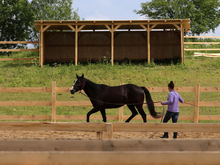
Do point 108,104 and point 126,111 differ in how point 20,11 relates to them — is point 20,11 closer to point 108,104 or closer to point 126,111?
point 126,111

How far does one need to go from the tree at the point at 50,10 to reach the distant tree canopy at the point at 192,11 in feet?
33.3

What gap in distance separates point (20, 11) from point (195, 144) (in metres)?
37.4

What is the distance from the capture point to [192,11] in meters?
38.3

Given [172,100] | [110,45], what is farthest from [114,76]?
[172,100]

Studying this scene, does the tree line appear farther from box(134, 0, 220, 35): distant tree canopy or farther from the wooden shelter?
the wooden shelter

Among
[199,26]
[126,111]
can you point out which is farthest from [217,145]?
[199,26]

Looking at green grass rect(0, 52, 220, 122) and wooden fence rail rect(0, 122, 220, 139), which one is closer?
wooden fence rail rect(0, 122, 220, 139)

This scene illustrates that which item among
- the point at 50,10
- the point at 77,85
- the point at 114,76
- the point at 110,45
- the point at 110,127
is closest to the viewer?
the point at 110,127

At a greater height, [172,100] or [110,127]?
[172,100]

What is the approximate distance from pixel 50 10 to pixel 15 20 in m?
4.89

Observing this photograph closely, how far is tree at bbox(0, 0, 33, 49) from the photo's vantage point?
120ft

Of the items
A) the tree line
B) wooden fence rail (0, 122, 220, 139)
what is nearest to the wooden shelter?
the tree line

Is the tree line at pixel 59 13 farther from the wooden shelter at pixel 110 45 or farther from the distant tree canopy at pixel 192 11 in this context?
the wooden shelter at pixel 110 45

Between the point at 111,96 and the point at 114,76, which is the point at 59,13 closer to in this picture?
the point at 114,76
